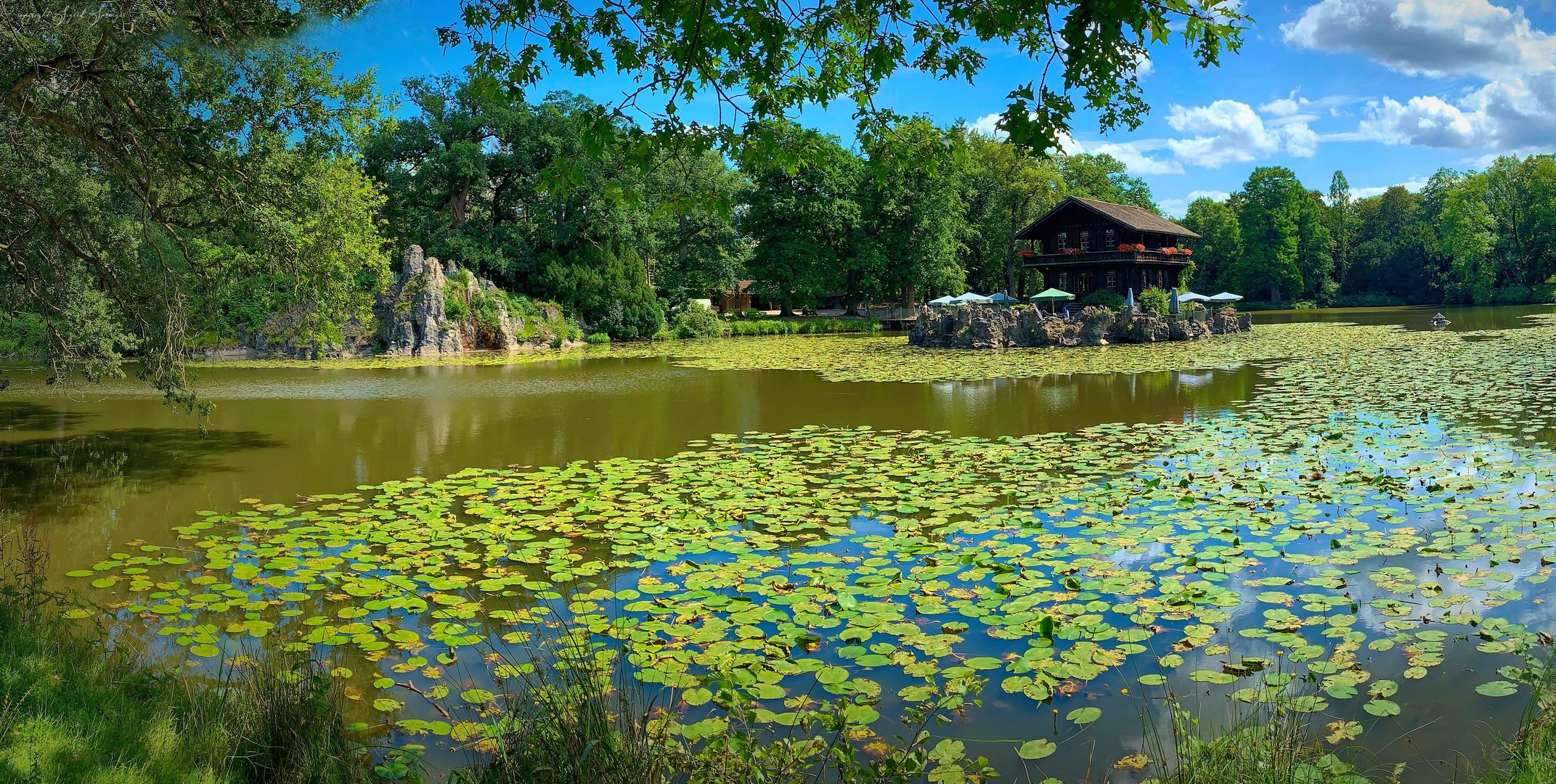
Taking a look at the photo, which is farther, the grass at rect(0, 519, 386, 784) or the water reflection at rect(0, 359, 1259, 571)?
the water reflection at rect(0, 359, 1259, 571)

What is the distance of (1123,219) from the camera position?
4344cm

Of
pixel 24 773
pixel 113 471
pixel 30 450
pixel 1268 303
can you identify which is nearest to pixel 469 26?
pixel 24 773

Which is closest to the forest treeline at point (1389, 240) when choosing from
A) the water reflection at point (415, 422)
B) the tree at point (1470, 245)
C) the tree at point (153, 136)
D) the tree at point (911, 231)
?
the tree at point (1470, 245)

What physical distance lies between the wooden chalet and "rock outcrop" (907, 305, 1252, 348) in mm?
15591

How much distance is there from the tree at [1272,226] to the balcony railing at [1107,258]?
18.5 m

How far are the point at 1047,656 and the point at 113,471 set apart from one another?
11.0m

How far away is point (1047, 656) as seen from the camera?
441 centimetres

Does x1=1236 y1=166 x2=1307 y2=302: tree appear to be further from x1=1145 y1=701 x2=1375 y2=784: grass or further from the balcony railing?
x1=1145 y1=701 x2=1375 y2=784: grass

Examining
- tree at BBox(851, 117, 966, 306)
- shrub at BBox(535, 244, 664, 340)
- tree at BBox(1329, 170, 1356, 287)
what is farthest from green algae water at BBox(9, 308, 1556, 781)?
tree at BBox(1329, 170, 1356, 287)

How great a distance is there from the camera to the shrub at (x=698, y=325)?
3950 cm

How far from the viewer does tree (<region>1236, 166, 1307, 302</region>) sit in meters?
60.0

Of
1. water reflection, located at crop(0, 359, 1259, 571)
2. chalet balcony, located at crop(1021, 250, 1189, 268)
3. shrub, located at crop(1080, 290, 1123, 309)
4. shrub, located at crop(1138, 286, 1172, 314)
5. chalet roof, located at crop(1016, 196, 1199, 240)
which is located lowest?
water reflection, located at crop(0, 359, 1259, 571)

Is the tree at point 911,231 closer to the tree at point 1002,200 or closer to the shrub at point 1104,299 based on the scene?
the tree at point 1002,200

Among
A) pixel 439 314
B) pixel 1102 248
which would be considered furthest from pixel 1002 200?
pixel 439 314
